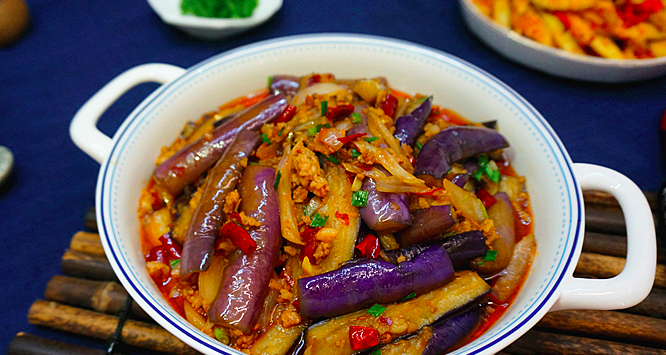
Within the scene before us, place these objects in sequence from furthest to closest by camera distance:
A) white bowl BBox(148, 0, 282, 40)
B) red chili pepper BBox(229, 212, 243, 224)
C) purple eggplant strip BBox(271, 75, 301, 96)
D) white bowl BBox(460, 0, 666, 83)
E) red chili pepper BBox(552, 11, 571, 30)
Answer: white bowl BBox(148, 0, 282, 40) < red chili pepper BBox(552, 11, 571, 30) < white bowl BBox(460, 0, 666, 83) < purple eggplant strip BBox(271, 75, 301, 96) < red chili pepper BBox(229, 212, 243, 224)

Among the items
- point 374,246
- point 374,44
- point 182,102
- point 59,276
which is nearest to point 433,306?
point 374,246

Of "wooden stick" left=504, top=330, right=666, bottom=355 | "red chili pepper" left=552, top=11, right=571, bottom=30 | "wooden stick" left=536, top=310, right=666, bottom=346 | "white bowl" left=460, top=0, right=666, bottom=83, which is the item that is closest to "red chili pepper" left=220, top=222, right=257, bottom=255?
"wooden stick" left=504, top=330, right=666, bottom=355

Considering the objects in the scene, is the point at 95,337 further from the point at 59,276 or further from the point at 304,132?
the point at 304,132

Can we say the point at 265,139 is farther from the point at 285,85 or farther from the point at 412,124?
the point at 412,124

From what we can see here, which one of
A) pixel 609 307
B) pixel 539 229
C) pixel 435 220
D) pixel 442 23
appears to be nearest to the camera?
pixel 609 307

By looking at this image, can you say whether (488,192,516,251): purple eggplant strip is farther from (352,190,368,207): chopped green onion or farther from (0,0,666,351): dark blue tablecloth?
(0,0,666,351): dark blue tablecloth

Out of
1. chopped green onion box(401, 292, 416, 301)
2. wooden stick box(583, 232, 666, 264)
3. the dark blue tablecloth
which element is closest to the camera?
chopped green onion box(401, 292, 416, 301)

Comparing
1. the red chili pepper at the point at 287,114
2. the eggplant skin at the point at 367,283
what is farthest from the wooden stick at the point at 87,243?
the eggplant skin at the point at 367,283
